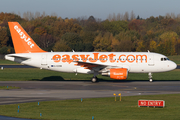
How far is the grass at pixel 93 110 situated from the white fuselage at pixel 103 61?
15.2 metres

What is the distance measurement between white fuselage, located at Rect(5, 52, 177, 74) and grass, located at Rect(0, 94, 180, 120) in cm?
1521

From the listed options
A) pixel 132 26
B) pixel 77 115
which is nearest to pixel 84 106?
pixel 77 115

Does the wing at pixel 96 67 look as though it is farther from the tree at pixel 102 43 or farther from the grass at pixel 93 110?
the tree at pixel 102 43

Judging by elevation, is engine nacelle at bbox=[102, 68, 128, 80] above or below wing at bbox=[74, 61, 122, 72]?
below

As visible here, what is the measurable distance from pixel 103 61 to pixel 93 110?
19735 millimetres

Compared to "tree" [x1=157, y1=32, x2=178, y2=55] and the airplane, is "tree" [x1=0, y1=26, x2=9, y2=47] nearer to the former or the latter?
"tree" [x1=157, y1=32, x2=178, y2=55]

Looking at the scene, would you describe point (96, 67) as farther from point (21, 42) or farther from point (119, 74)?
point (21, 42)

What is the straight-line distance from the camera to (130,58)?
3891 centimetres

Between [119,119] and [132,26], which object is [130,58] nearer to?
[119,119]

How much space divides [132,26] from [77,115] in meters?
169

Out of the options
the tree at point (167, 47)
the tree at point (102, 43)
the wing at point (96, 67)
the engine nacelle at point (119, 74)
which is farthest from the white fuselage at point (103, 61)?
the tree at point (102, 43)

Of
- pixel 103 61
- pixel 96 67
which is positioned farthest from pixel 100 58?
pixel 96 67

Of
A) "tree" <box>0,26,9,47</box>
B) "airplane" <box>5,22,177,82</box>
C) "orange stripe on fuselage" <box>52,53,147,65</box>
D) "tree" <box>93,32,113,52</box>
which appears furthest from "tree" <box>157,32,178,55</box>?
"orange stripe on fuselage" <box>52,53,147,65</box>

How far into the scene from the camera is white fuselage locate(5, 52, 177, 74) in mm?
38844
